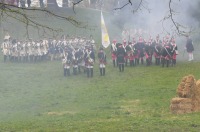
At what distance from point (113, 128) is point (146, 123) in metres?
1.04

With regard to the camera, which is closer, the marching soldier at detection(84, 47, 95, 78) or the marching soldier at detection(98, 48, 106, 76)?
the marching soldier at detection(84, 47, 95, 78)

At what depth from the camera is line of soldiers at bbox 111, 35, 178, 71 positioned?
29562 mm

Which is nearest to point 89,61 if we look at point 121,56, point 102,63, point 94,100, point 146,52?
point 102,63

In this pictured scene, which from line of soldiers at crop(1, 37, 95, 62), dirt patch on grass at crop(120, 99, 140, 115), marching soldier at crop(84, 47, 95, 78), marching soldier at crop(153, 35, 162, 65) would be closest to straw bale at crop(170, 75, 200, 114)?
dirt patch on grass at crop(120, 99, 140, 115)

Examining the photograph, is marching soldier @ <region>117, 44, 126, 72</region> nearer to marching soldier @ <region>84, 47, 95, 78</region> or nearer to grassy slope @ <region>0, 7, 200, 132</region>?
grassy slope @ <region>0, 7, 200, 132</region>

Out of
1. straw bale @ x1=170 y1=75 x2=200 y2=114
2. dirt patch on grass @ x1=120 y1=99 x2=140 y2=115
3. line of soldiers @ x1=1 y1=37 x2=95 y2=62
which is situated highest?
line of soldiers @ x1=1 y1=37 x2=95 y2=62

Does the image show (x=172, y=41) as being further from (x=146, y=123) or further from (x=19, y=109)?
(x=146, y=123)

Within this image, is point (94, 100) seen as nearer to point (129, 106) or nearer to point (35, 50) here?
point (129, 106)

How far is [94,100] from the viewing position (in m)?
19.4

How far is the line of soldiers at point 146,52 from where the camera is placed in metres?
29.6

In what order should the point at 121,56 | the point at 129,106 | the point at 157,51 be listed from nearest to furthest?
1. the point at 129,106
2. the point at 121,56
3. the point at 157,51

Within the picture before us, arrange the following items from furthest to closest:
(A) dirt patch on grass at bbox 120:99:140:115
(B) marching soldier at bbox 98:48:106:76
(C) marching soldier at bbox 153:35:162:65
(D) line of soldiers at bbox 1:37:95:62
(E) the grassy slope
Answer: (D) line of soldiers at bbox 1:37:95:62 → (C) marching soldier at bbox 153:35:162:65 → (B) marching soldier at bbox 98:48:106:76 → (A) dirt patch on grass at bbox 120:99:140:115 → (E) the grassy slope

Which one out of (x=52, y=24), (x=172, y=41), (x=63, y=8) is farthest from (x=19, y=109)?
(x=63, y=8)

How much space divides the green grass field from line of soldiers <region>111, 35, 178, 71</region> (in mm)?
737
